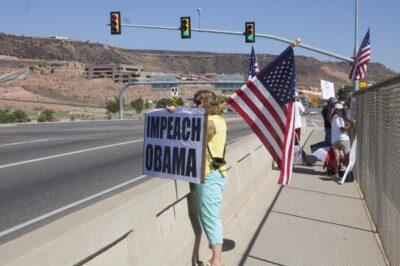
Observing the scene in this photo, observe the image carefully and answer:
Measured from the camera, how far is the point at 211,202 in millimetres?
5820

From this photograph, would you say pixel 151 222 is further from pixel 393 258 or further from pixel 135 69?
pixel 135 69

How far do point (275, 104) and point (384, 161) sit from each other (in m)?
1.71

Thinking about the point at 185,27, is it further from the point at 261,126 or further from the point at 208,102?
the point at 208,102

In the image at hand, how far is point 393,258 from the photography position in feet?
20.5

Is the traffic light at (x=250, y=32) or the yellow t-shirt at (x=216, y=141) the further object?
the traffic light at (x=250, y=32)

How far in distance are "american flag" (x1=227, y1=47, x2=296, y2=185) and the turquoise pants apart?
3.39ft

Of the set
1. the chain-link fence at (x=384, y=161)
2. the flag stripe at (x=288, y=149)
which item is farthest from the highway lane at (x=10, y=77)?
the flag stripe at (x=288, y=149)

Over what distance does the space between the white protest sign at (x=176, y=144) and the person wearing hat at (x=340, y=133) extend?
753 cm

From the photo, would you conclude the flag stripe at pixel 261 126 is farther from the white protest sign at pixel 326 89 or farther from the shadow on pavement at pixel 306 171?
the white protest sign at pixel 326 89

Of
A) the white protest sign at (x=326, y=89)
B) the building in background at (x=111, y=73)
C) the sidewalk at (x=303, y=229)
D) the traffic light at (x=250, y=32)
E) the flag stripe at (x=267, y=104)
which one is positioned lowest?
the sidewalk at (x=303, y=229)

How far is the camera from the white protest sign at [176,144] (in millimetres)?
5492

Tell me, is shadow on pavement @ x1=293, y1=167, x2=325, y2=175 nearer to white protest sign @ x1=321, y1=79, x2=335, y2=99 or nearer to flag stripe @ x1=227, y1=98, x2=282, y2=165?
white protest sign @ x1=321, y1=79, x2=335, y2=99

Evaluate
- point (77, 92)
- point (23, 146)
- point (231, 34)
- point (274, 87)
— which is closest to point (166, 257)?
point (274, 87)

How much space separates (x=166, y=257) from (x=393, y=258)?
2444 mm
